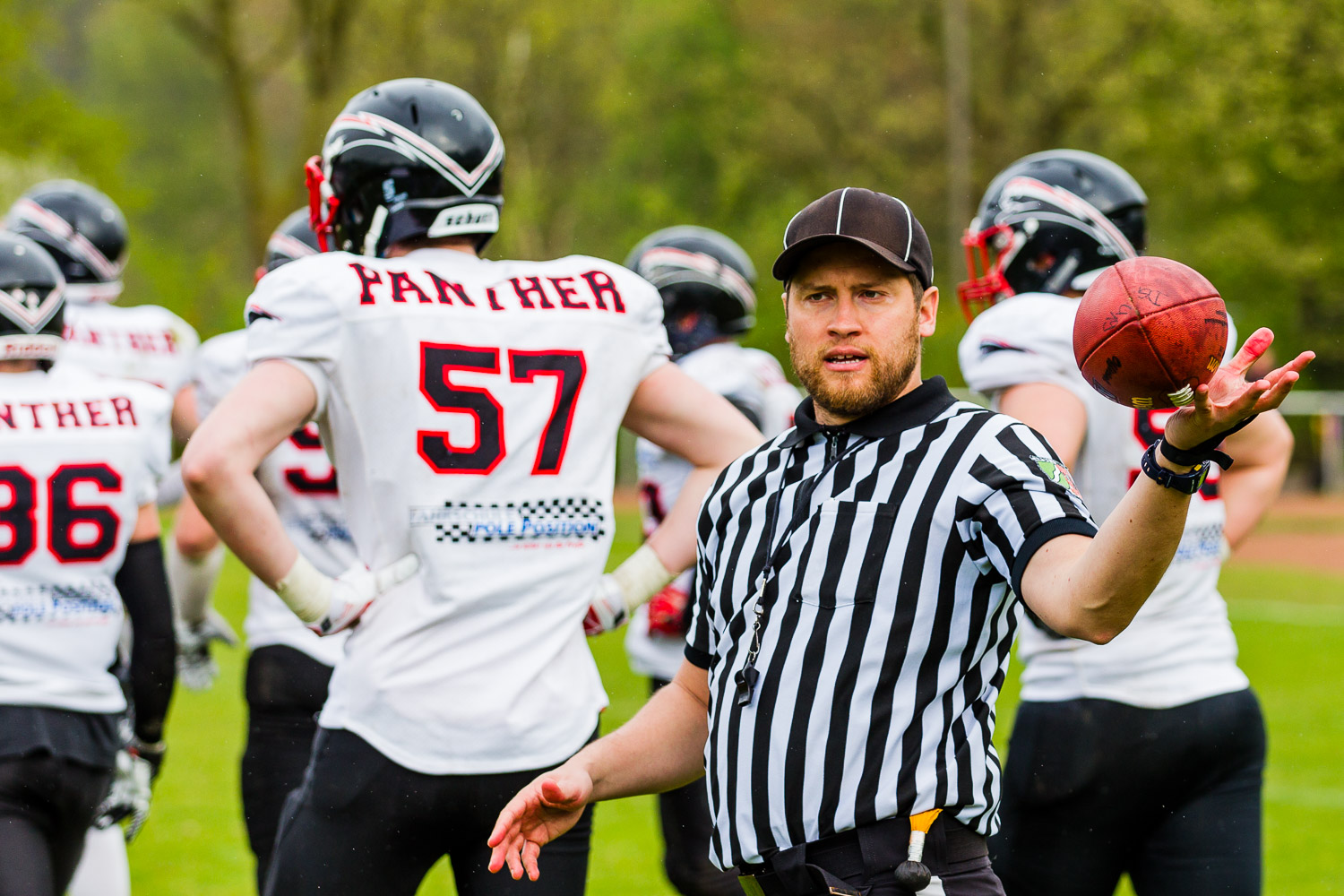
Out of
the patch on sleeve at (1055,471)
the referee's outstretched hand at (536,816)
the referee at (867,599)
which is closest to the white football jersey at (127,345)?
the referee's outstretched hand at (536,816)

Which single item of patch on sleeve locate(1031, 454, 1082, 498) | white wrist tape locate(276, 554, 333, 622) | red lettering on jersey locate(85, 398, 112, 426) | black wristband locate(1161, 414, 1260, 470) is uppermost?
red lettering on jersey locate(85, 398, 112, 426)

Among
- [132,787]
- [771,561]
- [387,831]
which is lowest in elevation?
[132,787]

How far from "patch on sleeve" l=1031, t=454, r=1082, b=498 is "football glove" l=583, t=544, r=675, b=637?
1204mm

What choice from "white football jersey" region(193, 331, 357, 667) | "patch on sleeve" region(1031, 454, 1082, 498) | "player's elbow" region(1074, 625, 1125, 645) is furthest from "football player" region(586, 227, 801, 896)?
"player's elbow" region(1074, 625, 1125, 645)

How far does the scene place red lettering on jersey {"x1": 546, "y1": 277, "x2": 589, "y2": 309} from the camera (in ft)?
10.5

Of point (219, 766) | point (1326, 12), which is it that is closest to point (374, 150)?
point (219, 766)

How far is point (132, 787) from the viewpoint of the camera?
4684 millimetres

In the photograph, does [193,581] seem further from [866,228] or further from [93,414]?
[866,228]

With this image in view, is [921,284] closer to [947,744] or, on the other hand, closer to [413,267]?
[947,744]

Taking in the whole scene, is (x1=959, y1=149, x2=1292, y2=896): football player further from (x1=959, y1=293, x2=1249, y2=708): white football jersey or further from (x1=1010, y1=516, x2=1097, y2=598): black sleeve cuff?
(x1=1010, y1=516, x2=1097, y2=598): black sleeve cuff

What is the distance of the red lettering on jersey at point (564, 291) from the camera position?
10.5 ft

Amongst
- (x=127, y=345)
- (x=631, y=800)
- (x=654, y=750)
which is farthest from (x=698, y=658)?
(x=631, y=800)

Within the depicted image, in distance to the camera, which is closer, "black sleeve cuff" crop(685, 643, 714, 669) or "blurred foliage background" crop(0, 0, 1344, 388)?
"black sleeve cuff" crop(685, 643, 714, 669)

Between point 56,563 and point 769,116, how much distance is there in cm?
3294
